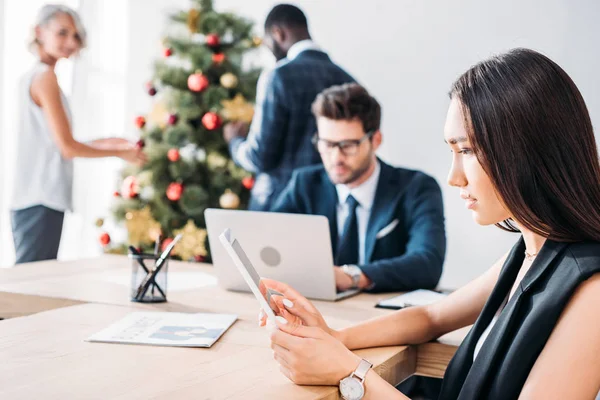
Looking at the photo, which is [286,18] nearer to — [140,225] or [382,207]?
[140,225]

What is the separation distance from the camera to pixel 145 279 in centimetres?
169

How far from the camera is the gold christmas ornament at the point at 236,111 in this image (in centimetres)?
379

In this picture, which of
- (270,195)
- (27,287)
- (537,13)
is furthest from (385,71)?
(27,287)

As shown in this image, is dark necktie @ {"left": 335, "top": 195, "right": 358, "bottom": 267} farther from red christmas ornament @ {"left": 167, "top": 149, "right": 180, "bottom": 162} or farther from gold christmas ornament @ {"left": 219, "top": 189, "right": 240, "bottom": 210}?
red christmas ornament @ {"left": 167, "top": 149, "right": 180, "bottom": 162}

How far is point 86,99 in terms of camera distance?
4688 mm

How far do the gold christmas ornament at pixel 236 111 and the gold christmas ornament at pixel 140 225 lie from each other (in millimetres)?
669

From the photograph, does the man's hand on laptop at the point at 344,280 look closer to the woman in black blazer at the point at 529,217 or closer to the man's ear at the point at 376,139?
the man's ear at the point at 376,139

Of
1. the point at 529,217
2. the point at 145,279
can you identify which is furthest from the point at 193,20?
the point at 529,217

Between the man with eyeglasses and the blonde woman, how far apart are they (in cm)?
113

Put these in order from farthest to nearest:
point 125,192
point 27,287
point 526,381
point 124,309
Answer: point 125,192 < point 27,287 < point 124,309 < point 526,381

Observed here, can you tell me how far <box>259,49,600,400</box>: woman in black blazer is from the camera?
3.35 feet

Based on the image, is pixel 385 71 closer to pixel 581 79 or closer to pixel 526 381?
pixel 581 79

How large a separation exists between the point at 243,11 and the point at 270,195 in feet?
5.49

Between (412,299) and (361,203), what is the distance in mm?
609
